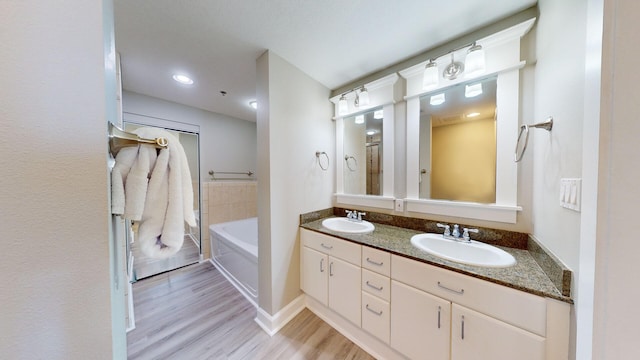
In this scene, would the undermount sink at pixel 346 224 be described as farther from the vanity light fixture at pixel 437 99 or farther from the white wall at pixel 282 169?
the vanity light fixture at pixel 437 99

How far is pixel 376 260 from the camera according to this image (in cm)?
130

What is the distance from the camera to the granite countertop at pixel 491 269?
83cm

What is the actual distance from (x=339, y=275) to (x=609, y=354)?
123cm

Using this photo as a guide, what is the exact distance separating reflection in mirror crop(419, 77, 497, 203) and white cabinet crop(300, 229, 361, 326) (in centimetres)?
83

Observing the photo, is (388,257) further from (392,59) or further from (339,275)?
(392,59)

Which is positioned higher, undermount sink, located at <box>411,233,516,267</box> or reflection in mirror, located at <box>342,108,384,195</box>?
reflection in mirror, located at <box>342,108,384,195</box>

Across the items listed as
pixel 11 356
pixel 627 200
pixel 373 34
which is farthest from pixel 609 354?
pixel 373 34

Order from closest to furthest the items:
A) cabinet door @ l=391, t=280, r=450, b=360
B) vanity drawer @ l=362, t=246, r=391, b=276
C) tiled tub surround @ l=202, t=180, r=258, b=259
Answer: cabinet door @ l=391, t=280, r=450, b=360 < vanity drawer @ l=362, t=246, r=391, b=276 < tiled tub surround @ l=202, t=180, r=258, b=259

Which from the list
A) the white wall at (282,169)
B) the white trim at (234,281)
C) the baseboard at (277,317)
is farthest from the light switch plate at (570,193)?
the white trim at (234,281)

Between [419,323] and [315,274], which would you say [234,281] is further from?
[419,323]

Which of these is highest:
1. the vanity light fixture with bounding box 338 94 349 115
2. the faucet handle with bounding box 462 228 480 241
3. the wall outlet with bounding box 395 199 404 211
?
the vanity light fixture with bounding box 338 94 349 115

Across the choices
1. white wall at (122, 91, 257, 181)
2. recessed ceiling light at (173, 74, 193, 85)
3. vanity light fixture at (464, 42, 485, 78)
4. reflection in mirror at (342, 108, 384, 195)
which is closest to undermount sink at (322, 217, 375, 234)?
reflection in mirror at (342, 108, 384, 195)

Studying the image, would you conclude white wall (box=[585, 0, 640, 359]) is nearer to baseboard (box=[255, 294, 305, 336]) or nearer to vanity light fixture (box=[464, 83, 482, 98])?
vanity light fixture (box=[464, 83, 482, 98])

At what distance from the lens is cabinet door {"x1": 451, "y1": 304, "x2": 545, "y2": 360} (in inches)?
32.5
